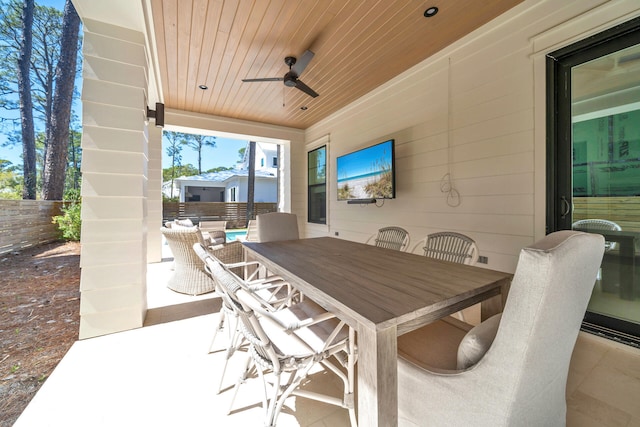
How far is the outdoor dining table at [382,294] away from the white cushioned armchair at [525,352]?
172 millimetres

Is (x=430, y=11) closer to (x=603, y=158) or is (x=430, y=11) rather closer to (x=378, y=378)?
(x=603, y=158)

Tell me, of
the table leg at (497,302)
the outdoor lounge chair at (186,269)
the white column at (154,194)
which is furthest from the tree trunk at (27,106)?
the table leg at (497,302)

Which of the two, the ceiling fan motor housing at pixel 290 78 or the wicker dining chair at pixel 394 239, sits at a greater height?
the ceiling fan motor housing at pixel 290 78

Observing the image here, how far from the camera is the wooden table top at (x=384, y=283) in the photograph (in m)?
0.97

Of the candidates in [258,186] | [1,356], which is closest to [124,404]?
[1,356]

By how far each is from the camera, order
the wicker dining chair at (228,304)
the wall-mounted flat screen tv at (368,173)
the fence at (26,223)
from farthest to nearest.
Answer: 1. the fence at (26,223)
2. the wall-mounted flat screen tv at (368,173)
3. the wicker dining chair at (228,304)

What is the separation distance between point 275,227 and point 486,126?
8.41 feet

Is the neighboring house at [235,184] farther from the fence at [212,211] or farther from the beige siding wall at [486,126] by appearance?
the beige siding wall at [486,126]

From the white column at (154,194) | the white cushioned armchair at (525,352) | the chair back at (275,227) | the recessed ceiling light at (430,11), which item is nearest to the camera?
the white cushioned armchair at (525,352)

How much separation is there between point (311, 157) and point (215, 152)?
1348cm

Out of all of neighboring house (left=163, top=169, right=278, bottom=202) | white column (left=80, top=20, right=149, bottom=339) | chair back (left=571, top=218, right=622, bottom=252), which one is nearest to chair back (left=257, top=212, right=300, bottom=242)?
white column (left=80, top=20, right=149, bottom=339)

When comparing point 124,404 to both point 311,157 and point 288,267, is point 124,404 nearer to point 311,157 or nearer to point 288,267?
point 288,267

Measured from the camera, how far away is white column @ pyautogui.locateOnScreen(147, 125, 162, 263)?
4809mm

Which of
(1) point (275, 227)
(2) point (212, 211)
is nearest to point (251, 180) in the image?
(2) point (212, 211)
